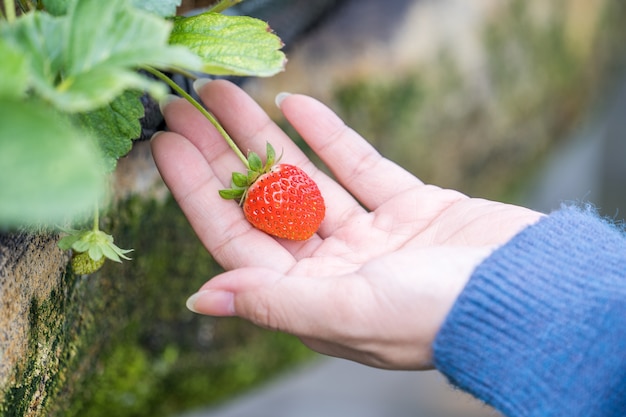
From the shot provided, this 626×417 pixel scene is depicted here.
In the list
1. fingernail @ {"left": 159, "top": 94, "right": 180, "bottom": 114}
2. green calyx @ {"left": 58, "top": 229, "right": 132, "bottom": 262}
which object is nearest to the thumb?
green calyx @ {"left": 58, "top": 229, "right": 132, "bottom": 262}

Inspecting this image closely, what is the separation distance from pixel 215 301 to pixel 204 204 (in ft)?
0.46

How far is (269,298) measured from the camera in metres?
0.69

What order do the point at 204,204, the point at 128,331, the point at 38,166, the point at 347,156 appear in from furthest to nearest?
the point at 128,331 → the point at 347,156 → the point at 204,204 → the point at 38,166

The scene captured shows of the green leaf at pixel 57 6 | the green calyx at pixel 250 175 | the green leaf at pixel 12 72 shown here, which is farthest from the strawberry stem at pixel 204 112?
the green leaf at pixel 12 72

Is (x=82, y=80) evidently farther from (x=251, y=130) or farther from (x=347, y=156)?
(x=347, y=156)

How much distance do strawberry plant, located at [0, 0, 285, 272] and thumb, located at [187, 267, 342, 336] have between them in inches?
4.3

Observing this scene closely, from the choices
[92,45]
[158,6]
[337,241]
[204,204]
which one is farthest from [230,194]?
[92,45]

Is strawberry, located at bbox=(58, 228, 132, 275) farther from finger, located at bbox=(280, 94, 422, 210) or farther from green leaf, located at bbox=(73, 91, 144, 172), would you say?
finger, located at bbox=(280, 94, 422, 210)

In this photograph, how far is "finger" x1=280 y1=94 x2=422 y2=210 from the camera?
3.05 feet

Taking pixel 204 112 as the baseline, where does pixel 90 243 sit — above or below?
below

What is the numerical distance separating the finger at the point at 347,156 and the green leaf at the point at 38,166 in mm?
544

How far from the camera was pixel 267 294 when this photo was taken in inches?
27.3

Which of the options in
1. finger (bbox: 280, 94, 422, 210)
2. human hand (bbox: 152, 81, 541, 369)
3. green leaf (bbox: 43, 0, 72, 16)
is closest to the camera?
green leaf (bbox: 43, 0, 72, 16)

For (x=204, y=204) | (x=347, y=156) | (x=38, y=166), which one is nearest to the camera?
(x=38, y=166)
